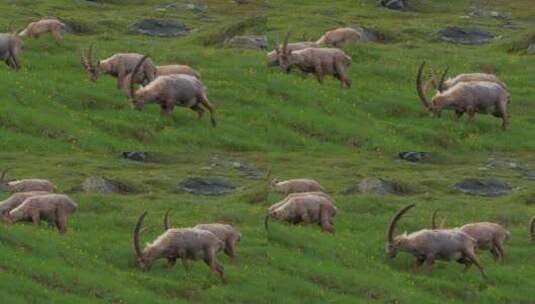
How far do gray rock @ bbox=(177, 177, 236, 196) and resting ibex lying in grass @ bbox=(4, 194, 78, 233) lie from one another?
11.6 metres

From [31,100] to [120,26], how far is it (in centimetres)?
2403

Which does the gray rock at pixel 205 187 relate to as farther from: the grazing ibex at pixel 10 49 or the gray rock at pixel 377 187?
the grazing ibex at pixel 10 49

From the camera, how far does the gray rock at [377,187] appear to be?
68.5 metres

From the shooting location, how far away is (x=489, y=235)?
193 ft

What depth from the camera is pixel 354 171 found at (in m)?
72.8

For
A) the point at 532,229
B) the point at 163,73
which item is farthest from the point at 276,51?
the point at 532,229

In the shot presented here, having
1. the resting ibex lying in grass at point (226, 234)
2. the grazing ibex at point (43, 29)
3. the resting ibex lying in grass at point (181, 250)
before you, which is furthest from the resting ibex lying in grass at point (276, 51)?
the resting ibex lying in grass at point (181, 250)

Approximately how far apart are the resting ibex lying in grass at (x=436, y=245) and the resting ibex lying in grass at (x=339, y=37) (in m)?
28.8

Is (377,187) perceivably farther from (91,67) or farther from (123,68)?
(91,67)

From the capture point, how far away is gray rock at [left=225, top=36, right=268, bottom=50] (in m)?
88.1

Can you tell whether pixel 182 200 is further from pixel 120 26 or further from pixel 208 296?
pixel 120 26

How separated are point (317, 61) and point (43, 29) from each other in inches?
584

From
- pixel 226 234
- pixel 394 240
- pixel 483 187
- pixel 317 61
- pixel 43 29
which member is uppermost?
pixel 226 234

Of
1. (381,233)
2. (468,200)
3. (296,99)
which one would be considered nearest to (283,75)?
(296,99)
